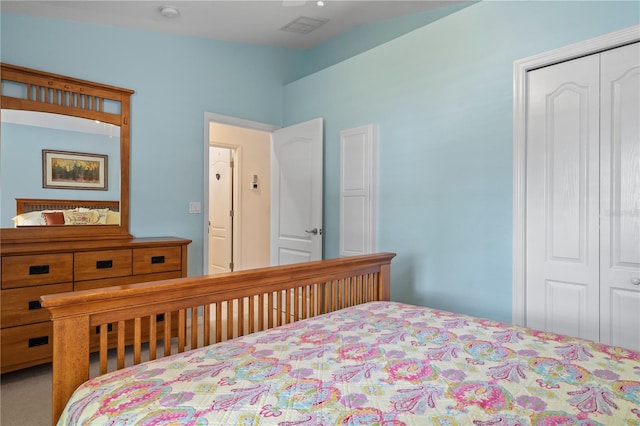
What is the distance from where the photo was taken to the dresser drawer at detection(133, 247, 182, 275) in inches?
115

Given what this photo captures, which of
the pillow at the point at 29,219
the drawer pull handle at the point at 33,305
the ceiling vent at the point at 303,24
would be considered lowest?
the drawer pull handle at the point at 33,305

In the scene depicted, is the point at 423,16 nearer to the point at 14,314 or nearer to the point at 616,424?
the point at 616,424

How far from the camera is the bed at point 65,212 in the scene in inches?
108

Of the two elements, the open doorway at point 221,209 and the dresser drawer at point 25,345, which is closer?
the dresser drawer at point 25,345

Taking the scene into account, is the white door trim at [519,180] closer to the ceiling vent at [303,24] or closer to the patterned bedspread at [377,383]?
the patterned bedspread at [377,383]

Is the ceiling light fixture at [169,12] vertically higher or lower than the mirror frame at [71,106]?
higher

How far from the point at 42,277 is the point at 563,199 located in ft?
10.8

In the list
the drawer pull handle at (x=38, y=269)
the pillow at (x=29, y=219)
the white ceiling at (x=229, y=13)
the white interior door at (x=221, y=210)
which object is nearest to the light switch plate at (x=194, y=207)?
the pillow at (x=29, y=219)

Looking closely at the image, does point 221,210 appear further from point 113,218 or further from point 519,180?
point 519,180

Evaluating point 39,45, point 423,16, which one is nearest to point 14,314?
point 39,45

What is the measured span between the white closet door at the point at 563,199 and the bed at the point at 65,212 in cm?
313

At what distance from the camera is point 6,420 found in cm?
203

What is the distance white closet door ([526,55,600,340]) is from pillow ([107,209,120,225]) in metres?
3.09

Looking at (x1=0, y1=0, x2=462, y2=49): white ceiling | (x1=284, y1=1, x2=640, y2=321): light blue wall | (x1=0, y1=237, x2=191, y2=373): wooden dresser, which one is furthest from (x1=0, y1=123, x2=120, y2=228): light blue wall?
(x1=284, y1=1, x2=640, y2=321): light blue wall
